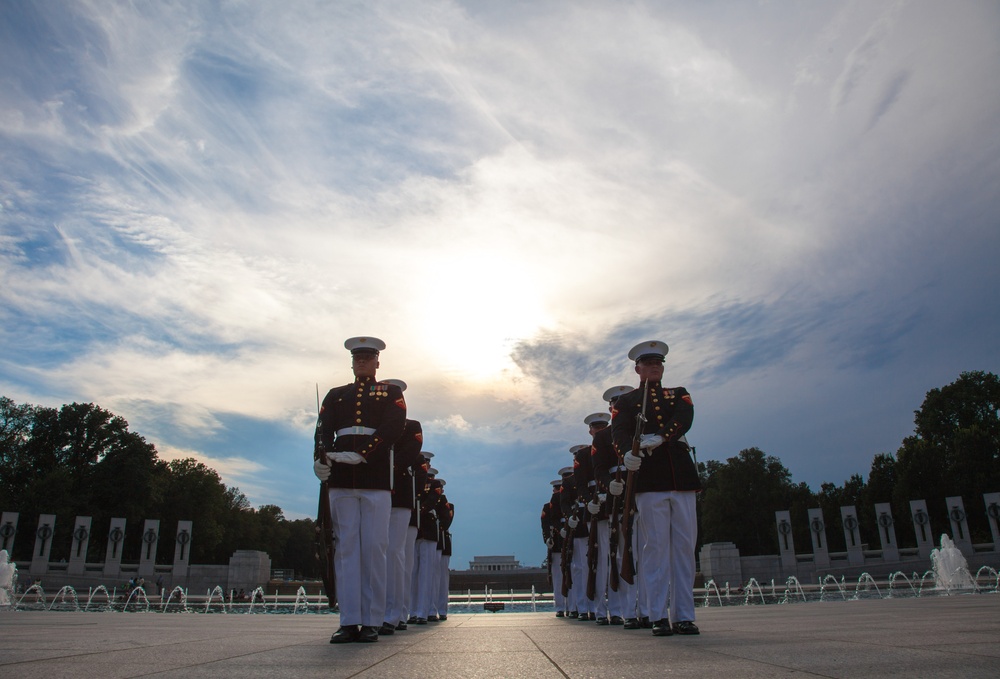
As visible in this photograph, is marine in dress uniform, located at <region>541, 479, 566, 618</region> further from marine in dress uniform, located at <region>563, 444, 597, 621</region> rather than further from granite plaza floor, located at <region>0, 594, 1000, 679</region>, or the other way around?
granite plaza floor, located at <region>0, 594, 1000, 679</region>

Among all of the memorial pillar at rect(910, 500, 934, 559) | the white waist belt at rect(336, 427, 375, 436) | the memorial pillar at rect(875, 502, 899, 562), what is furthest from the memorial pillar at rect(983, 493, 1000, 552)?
the white waist belt at rect(336, 427, 375, 436)

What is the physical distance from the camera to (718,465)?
76.4m

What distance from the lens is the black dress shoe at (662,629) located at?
6.04 meters

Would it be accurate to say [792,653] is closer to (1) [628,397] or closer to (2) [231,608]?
(1) [628,397]

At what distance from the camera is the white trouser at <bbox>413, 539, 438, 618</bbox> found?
39.4 ft

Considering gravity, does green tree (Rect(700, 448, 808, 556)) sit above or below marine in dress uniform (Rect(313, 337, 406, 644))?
above

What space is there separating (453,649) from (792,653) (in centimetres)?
218

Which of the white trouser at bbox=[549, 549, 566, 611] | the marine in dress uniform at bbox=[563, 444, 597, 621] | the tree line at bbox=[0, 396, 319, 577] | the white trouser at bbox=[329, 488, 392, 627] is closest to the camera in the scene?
the white trouser at bbox=[329, 488, 392, 627]

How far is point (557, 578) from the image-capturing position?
15445 millimetres

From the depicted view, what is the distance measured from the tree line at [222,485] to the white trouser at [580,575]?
4390 cm

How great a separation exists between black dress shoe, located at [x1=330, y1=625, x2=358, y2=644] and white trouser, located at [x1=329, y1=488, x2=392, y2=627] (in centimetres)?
28

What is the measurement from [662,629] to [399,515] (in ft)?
→ 12.9

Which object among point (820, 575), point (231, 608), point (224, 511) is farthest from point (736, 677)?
point (224, 511)

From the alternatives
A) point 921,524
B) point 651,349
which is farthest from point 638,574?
point 921,524
